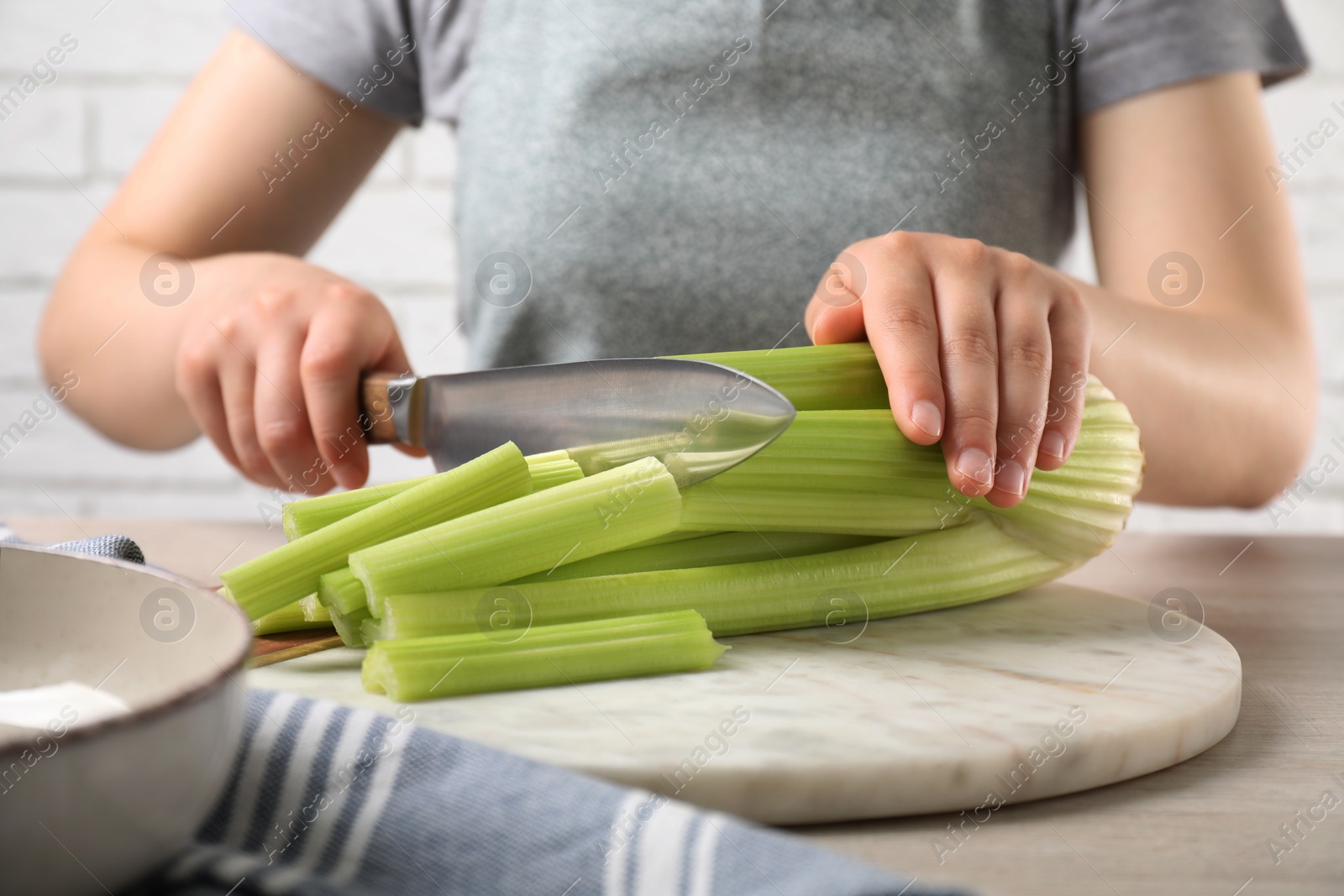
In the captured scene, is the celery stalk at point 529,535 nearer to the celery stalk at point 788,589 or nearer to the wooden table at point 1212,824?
the celery stalk at point 788,589

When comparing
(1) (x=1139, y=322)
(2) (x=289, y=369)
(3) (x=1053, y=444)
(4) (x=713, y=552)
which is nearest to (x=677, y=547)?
(4) (x=713, y=552)

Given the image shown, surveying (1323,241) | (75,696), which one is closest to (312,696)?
(75,696)

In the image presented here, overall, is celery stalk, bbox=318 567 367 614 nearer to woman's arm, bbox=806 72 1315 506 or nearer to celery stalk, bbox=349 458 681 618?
celery stalk, bbox=349 458 681 618

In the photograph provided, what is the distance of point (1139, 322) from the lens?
3.10 feet

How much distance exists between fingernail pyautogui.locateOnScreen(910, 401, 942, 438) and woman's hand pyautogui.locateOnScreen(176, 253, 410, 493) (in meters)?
0.43

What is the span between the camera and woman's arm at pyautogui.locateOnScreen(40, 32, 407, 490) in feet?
2.93

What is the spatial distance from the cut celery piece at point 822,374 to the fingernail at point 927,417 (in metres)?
0.07

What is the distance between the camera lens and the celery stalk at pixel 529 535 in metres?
0.59

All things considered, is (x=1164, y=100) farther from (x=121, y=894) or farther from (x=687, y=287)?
(x=121, y=894)

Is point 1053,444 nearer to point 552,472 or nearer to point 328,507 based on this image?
point 552,472

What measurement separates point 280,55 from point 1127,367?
3.17 ft

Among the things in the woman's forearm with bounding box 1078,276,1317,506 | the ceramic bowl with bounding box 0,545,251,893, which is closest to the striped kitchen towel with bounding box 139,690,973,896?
the ceramic bowl with bounding box 0,545,251,893

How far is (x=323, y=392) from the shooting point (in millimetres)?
834

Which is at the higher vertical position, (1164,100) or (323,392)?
(1164,100)
